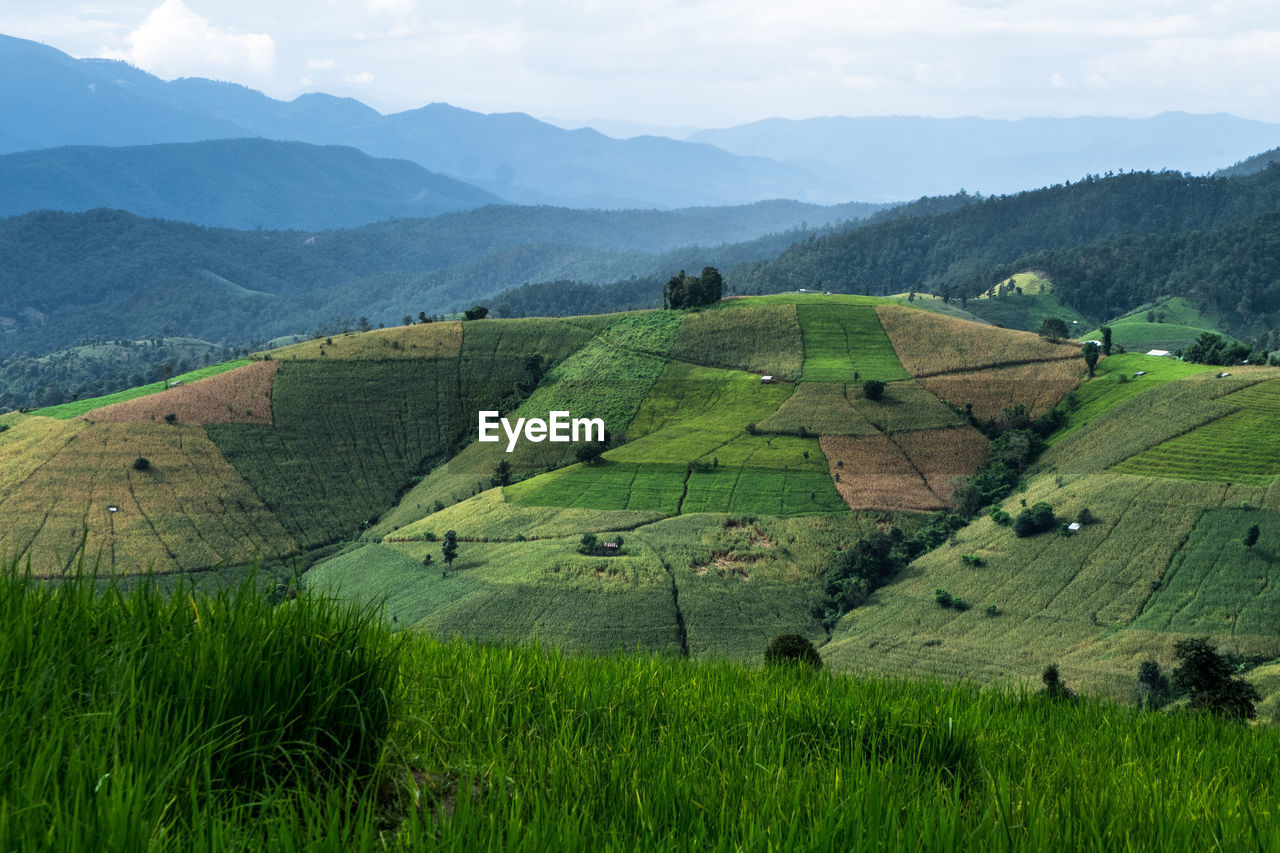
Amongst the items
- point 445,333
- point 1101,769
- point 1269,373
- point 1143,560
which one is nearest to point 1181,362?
point 1269,373

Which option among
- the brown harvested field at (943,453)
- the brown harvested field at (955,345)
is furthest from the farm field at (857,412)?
the brown harvested field at (955,345)

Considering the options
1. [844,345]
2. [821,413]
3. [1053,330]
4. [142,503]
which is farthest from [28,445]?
[1053,330]

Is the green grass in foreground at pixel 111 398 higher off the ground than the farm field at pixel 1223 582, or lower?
higher

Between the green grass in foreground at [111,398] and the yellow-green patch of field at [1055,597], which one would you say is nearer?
the yellow-green patch of field at [1055,597]

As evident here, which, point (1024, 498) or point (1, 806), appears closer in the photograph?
point (1, 806)

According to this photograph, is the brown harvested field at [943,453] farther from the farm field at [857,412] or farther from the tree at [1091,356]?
the tree at [1091,356]

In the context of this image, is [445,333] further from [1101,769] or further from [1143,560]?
[1101,769]
